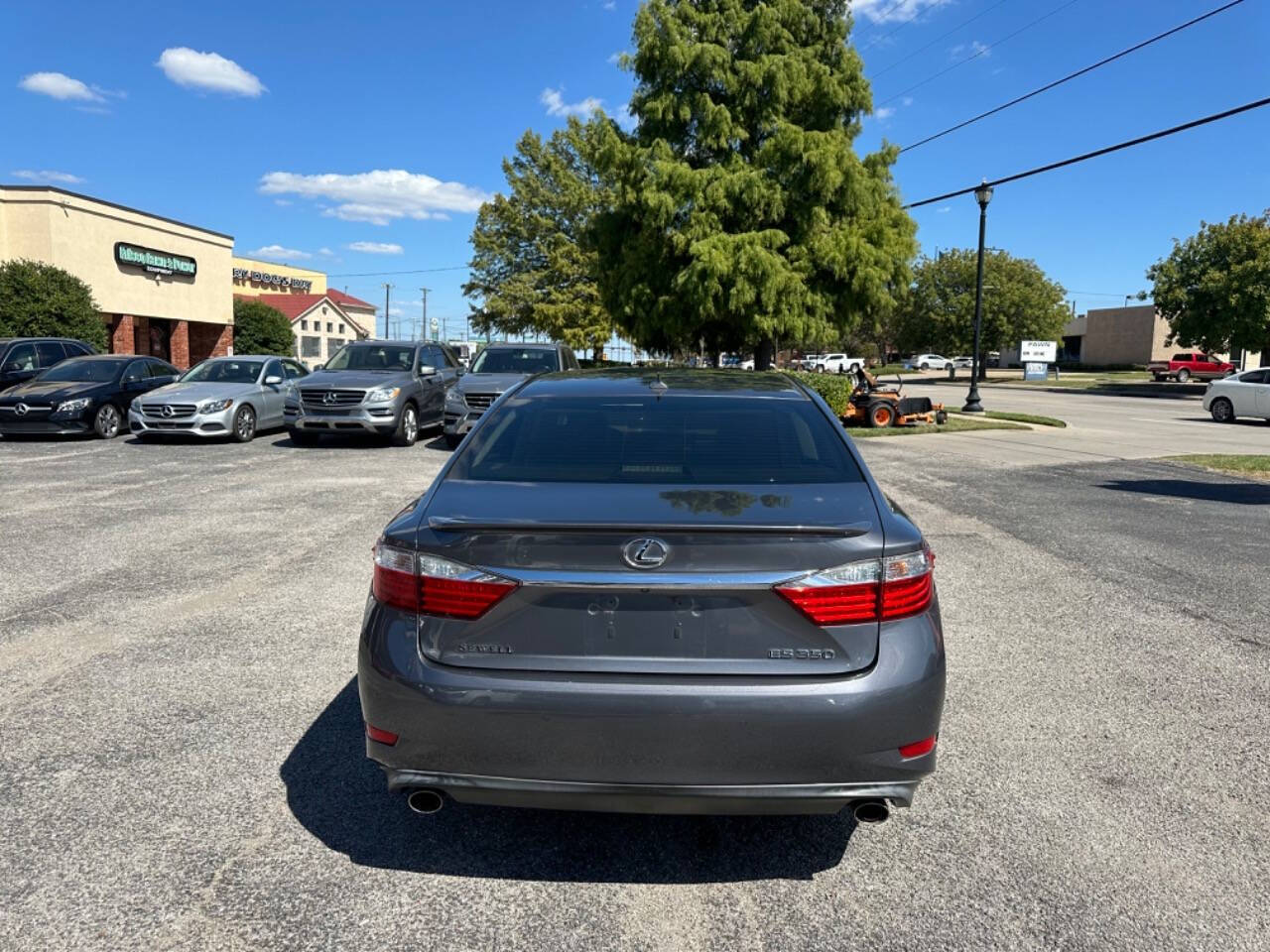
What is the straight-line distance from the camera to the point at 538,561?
2578 mm

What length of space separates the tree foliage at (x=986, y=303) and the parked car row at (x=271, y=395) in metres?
50.3

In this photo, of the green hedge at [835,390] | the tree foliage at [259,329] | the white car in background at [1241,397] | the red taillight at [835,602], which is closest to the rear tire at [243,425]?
the green hedge at [835,390]

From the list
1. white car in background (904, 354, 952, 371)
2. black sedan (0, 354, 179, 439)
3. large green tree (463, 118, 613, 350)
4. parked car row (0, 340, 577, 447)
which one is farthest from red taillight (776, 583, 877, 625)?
white car in background (904, 354, 952, 371)

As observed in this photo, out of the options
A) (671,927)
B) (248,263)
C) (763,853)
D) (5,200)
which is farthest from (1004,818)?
(248,263)

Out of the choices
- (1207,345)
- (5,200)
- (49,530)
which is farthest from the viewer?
(1207,345)

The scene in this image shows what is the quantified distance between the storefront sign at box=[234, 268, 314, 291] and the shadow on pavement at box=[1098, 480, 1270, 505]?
87019 mm

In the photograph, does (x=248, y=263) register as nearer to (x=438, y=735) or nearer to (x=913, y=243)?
(x=913, y=243)

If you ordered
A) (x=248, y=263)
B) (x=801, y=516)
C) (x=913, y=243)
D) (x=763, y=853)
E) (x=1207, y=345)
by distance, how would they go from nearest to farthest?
(x=801, y=516) < (x=763, y=853) < (x=913, y=243) < (x=1207, y=345) < (x=248, y=263)

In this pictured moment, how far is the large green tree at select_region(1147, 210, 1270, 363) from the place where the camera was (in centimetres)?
4250

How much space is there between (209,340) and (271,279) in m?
49.6

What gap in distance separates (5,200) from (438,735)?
36.0 metres

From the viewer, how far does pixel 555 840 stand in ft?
10.0

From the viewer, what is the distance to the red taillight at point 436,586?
8.53 feet

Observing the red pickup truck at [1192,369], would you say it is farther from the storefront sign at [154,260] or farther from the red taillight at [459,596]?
the red taillight at [459,596]
